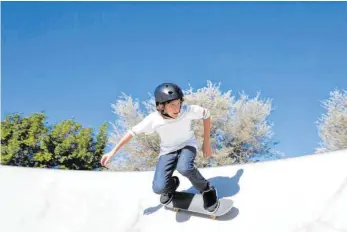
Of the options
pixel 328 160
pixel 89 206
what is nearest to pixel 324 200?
pixel 328 160

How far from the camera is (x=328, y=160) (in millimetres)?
3967

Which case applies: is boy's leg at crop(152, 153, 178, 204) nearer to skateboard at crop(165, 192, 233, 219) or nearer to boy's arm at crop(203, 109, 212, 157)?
skateboard at crop(165, 192, 233, 219)

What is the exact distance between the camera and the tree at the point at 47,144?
1714 cm

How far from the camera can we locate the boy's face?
3258 mm

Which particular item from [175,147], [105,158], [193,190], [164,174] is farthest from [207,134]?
[105,158]

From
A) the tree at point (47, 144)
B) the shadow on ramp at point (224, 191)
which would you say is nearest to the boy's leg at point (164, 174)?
the shadow on ramp at point (224, 191)

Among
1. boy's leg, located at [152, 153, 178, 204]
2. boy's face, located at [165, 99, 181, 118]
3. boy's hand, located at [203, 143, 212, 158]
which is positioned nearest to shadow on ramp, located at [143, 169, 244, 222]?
boy's leg, located at [152, 153, 178, 204]

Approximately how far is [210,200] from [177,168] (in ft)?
1.38

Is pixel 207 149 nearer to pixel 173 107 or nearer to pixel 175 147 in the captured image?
pixel 175 147

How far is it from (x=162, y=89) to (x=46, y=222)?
6.23ft

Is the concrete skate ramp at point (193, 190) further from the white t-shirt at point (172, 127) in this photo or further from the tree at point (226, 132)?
the tree at point (226, 132)

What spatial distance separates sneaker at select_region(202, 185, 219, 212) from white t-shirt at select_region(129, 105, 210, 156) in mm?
428

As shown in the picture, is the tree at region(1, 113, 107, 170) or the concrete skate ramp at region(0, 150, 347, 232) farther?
the tree at region(1, 113, 107, 170)

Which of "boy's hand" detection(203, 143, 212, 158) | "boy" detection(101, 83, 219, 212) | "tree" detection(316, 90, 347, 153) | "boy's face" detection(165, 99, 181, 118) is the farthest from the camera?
"tree" detection(316, 90, 347, 153)
